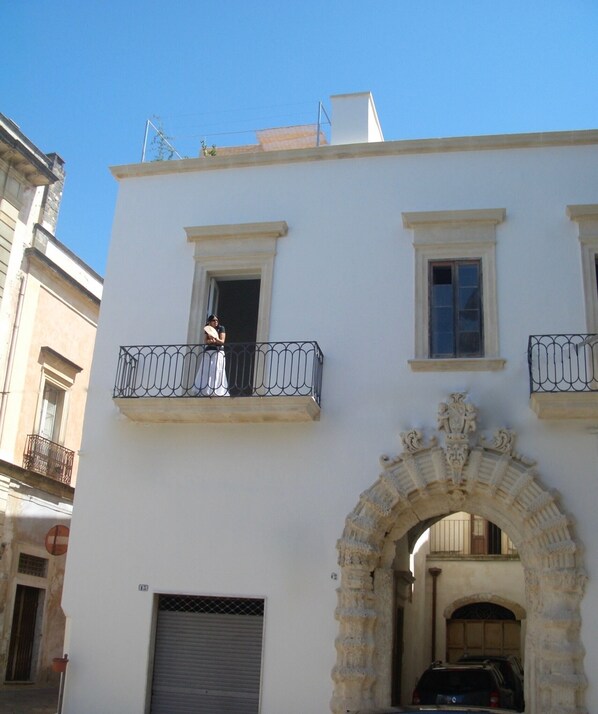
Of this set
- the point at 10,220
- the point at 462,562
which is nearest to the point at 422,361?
the point at 10,220

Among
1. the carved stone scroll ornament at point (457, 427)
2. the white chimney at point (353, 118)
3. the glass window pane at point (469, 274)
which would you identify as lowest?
the carved stone scroll ornament at point (457, 427)

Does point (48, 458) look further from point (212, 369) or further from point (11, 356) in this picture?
point (212, 369)

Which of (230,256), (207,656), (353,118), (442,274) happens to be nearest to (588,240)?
(442,274)

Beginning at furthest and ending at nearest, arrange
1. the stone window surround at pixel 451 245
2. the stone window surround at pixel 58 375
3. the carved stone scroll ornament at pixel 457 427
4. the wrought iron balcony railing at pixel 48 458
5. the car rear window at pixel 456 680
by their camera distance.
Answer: the stone window surround at pixel 58 375 < the wrought iron balcony railing at pixel 48 458 < the car rear window at pixel 456 680 < the stone window surround at pixel 451 245 < the carved stone scroll ornament at pixel 457 427

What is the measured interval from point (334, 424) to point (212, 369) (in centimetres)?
183

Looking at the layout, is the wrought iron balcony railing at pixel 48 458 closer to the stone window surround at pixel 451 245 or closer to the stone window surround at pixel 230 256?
the stone window surround at pixel 230 256

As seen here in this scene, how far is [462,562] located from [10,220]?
13.6 metres

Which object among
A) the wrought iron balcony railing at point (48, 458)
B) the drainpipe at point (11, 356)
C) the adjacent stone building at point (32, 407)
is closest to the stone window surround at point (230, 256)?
the adjacent stone building at point (32, 407)

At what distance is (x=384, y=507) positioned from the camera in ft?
36.6

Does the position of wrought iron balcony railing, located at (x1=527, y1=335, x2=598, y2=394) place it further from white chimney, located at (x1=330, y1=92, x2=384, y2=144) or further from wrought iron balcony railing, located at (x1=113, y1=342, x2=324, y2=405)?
white chimney, located at (x1=330, y1=92, x2=384, y2=144)

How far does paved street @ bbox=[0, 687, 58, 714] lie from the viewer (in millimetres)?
13922

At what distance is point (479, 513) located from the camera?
1138 centimetres

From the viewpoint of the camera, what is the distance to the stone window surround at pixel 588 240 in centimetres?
1168

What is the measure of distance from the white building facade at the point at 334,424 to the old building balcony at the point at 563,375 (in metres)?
0.04
